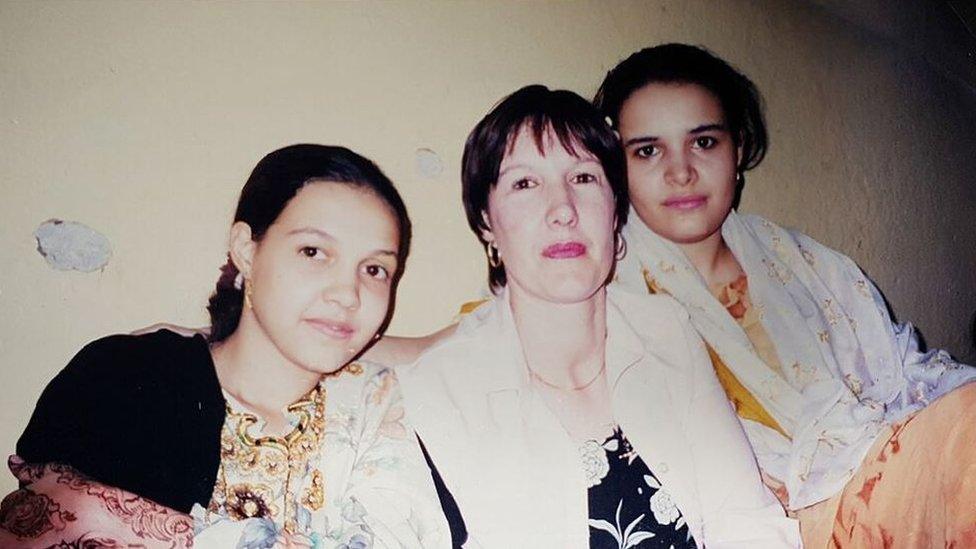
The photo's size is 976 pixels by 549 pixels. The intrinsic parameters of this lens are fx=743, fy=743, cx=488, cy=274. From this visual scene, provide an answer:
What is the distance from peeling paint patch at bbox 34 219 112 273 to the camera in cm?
114

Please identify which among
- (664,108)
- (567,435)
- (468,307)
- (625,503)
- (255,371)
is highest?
(664,108)

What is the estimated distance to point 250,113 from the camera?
1271 mm

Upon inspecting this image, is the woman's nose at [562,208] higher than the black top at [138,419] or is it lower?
higher

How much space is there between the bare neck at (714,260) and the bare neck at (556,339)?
34 cm

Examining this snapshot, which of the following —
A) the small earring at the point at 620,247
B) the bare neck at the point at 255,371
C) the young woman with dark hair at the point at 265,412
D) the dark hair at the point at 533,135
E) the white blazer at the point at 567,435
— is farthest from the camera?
the small earring at the point at 620,247

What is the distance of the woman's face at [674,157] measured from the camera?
1.58 m

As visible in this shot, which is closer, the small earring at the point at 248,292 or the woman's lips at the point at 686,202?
the small earring at the point at 248,292

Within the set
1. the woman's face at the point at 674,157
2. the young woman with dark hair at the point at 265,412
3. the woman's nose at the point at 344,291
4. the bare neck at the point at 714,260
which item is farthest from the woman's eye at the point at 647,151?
the woman's nose at the point at 344,291

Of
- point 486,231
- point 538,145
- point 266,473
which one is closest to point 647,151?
point 538,145

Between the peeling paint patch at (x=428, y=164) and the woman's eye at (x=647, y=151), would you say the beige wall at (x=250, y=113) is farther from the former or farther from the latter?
the woman's eye at (x=647, y=151)

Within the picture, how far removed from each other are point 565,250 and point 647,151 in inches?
13.0


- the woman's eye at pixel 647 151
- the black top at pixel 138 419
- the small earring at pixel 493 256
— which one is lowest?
the black top at pixel 138 419

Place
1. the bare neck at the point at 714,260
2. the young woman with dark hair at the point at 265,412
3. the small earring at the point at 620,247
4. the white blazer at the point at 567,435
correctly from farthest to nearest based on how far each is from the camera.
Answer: the bare neck at the point at 714,260 → the small earring at the point at 620,247 → the white blazer at the point at 567,435 → the young woman with dark hair at the point at 265,412

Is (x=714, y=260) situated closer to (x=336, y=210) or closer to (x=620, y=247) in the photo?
(x=620, y=247)
